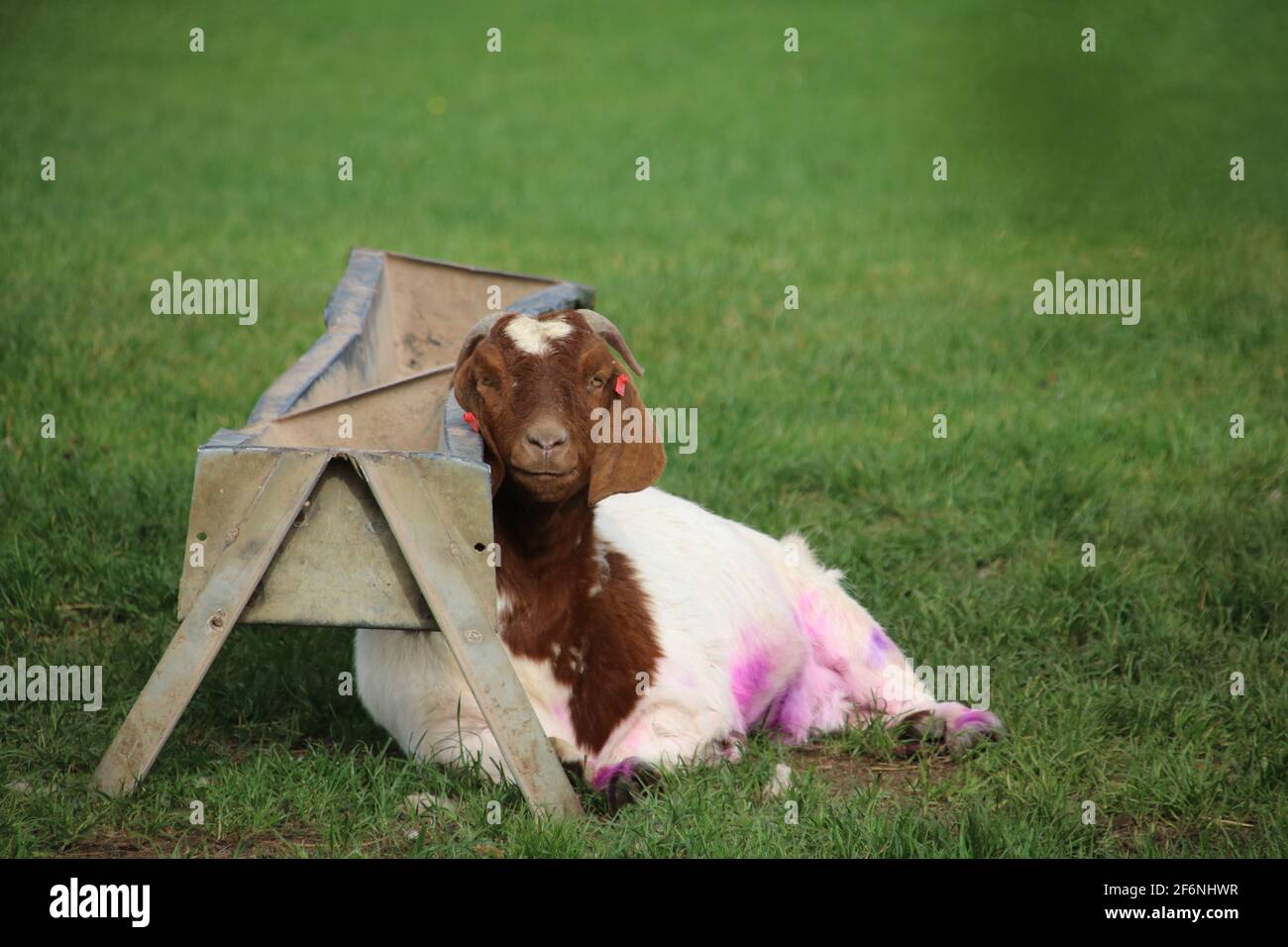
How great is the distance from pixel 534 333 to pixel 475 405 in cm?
26

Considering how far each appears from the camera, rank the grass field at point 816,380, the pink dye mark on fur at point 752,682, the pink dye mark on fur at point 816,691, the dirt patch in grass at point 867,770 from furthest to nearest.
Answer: the pink dye mark on fur at point 816,691
the pink dye mark on fur at point 752,682
the dirt patch in grass at point 867,770
the grass field at point 816,380

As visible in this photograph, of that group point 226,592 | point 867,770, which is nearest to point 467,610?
point 226,592

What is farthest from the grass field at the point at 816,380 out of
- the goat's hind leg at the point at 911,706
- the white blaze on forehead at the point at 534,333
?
the white blaze on forehead at the point at 534,333

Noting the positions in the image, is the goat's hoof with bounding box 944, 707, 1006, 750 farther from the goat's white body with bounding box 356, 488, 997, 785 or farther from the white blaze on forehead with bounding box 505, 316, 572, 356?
the white blaze on forehead with bounding box 505, 316, 572, 356

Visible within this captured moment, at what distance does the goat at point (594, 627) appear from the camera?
411 centimetres

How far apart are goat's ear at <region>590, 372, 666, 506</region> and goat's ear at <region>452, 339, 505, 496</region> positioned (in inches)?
11.0

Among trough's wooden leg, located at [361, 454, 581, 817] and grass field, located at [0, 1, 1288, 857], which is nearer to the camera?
trough's wooden leg, located at [361, 454, 581, 817]

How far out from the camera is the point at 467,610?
3799mm

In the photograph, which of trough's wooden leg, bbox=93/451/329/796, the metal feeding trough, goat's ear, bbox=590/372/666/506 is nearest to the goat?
goat's ear, bbox=590/372/666/506

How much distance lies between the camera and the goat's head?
398 centimetres

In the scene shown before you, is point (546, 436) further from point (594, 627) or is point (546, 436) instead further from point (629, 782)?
point (629, 782)

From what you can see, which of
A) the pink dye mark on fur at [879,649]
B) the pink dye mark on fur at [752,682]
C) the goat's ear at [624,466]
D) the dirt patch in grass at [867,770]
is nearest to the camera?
the goat's ear at [624,466]

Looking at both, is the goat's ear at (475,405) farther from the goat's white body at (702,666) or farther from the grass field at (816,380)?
the grass field at (816,380)

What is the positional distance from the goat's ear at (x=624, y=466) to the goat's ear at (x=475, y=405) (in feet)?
0.91
